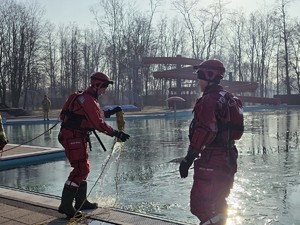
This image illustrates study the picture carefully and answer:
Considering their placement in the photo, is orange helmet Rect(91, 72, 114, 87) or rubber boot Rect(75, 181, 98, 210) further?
rubber boot Rect(75, 181, 98, 210)

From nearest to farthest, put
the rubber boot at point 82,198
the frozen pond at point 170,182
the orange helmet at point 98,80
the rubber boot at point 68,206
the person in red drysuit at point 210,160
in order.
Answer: the person in red drysuit at point 210,160 < the rubber boot at point 68,206 < the orange helmet at point 98,80 < the rubber boot at point 82,198 < the frozen pond at point 170,182

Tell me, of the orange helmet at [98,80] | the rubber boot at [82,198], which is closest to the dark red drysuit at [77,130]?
the orange helmet at [98,80]

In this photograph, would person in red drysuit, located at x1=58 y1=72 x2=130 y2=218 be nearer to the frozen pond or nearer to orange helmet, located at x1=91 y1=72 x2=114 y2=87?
orange helmet, located at x1=91 y1=72 x2=114 y2=87

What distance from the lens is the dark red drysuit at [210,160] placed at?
11.3ft

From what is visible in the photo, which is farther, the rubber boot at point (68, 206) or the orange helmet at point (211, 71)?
the rubber boot at point (68, 206)

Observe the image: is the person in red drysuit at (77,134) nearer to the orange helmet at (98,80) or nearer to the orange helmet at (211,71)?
the orange helmet at (98,80)

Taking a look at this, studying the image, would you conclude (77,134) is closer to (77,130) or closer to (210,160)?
(77,130)

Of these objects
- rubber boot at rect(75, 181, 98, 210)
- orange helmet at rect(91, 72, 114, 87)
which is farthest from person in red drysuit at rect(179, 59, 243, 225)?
rubber boot at rect(75, 181, 98, 210)

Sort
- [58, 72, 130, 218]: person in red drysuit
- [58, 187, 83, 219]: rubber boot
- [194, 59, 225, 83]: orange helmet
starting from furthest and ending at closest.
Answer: [58, 187, 83, 219]: rubber boot, [58, 72, 130, 218]: person in red drysuit, [194, 59, 225, 83]: orange helmet

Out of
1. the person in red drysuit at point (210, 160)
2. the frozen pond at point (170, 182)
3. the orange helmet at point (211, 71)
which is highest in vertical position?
the orange helmet at point (211, 71)

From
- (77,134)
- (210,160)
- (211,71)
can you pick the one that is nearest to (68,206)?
(77,134)

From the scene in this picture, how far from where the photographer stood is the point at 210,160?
3.58 meters

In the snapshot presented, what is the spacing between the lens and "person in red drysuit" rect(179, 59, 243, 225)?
11.2 feet

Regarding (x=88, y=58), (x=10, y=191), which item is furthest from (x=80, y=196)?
(x=88, y=58)
